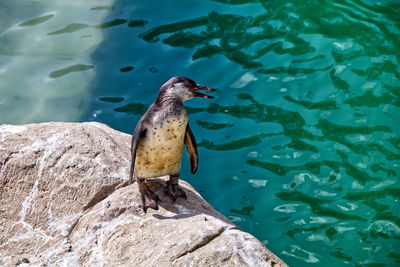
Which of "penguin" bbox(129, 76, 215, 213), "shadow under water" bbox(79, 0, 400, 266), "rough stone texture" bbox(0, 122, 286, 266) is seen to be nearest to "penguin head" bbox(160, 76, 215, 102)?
"penguin" bbox(129, 76, 215, 213)

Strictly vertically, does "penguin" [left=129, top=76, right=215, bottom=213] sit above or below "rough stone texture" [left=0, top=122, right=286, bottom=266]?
above

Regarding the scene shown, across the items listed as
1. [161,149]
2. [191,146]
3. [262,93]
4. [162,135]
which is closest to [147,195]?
[161,149]

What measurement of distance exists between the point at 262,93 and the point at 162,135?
4392mm

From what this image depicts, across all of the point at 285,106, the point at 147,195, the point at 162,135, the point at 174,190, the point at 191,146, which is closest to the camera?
the point at 162,135

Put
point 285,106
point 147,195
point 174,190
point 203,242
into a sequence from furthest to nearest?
1. point 285,106
2. point 174,190
3. point 147,195
4. point 203,242

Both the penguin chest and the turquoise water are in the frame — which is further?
the turquoise water

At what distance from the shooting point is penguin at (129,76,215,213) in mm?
4879

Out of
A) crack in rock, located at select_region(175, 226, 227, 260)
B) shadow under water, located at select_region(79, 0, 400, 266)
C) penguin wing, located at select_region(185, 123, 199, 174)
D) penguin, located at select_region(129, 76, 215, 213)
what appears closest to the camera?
crack in rock, located at select_region(175, 226, 227, 260)

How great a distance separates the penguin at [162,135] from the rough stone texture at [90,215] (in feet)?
0.76

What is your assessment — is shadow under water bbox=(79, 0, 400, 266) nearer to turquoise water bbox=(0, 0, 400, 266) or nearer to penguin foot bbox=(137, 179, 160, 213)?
turquoise water bbox=(0, 0, 400, 266)

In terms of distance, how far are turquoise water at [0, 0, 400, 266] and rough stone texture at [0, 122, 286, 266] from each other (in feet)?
8.14

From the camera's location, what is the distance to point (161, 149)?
4973mm

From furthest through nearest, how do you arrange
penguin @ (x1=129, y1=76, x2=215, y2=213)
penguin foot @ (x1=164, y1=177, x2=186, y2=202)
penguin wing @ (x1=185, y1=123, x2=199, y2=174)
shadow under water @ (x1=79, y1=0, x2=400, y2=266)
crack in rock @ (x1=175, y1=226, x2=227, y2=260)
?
shadow under water @ (x1=79, y1=0, x2=400, y2=266), penguin wing @ (x1=185, y1=123, x2=199, y2=174), penguin foot @ (x1=164, y1=177, x2=186, y2=202), penguin @ (x1=129, y1=76, x2=215, y2=213), crack in rock @ (x1=175, y1=226, x2=227, y2=260)

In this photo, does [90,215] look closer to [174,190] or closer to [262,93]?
[174,190]
